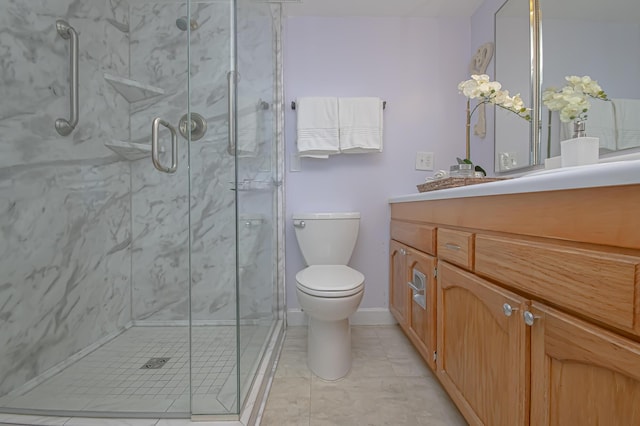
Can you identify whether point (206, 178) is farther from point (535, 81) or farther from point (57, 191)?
point (535, 81)

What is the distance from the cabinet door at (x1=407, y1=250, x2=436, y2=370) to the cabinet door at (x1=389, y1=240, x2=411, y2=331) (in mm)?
90

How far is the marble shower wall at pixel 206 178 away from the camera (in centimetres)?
99

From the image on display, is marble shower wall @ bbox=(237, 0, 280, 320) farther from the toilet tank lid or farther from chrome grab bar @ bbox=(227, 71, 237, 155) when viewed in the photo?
the toilet tank lid

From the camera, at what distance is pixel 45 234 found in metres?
1.25

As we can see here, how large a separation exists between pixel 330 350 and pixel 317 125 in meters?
1.23

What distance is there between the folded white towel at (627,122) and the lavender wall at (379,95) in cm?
90

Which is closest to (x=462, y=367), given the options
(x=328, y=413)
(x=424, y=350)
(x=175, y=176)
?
(x=424, y=350)

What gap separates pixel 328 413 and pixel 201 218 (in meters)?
0.86

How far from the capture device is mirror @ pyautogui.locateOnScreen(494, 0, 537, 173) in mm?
1359

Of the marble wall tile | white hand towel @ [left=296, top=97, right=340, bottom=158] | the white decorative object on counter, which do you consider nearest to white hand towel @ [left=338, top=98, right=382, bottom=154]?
white hand towel @ [left=296, top=97, right=340, bottom=158]

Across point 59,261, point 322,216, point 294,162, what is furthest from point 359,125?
point 59,261

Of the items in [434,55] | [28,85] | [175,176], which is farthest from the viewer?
[434,55]

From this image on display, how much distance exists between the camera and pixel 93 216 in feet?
4.93

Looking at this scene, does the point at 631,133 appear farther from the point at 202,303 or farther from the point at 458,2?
the point at 202,303
